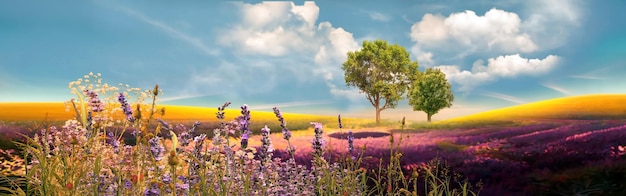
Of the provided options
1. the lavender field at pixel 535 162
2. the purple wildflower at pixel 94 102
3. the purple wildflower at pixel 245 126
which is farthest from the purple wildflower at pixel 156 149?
the purple wildflower at pixel 94 102

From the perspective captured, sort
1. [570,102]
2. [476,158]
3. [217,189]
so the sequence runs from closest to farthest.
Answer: [217,189] < [476,158] < [570,102]

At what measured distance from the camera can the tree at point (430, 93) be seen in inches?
1112

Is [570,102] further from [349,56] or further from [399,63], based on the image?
[349,56]

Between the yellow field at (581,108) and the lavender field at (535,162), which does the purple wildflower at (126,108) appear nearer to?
the lavender field at (535,162)

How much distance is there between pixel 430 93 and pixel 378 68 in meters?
3.10

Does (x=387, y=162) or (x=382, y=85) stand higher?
(x=382, y=85)

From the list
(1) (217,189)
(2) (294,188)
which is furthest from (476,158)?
(1) (217,189)

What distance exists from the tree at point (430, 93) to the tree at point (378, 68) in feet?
3.22

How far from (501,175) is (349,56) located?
23.2 meters

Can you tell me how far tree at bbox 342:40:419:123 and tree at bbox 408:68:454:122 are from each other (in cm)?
98

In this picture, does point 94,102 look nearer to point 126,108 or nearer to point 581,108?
point 126,108

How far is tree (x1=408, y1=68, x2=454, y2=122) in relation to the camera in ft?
92.7

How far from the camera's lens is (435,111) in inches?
1139

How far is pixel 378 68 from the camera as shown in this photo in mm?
28844
